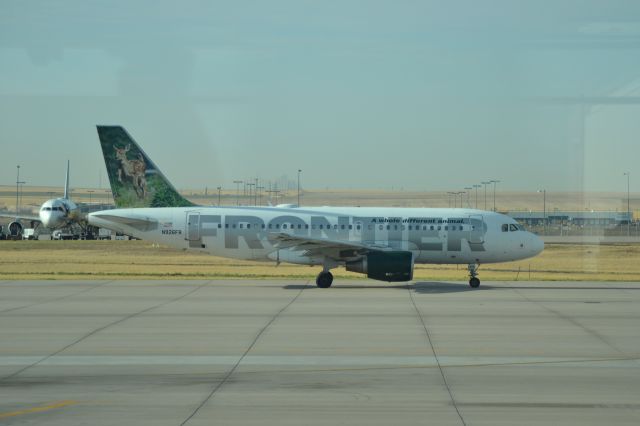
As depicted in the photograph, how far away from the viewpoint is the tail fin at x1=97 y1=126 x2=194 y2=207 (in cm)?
3700

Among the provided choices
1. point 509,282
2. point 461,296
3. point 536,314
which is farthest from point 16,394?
point 509,282

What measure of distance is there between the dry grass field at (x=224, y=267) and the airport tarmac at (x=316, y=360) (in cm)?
1174

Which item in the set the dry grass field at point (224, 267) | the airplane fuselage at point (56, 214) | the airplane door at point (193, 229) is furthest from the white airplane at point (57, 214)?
the airplane door at point (193, 229)

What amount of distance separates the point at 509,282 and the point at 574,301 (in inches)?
338

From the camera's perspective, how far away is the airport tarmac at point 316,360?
38.3ft

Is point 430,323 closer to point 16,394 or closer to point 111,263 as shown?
point 16,394

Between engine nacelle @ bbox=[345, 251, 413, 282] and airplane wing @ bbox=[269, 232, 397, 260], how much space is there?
0.46 meters

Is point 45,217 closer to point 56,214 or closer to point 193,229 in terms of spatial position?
point 56,214

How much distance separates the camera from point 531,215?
6152 inches

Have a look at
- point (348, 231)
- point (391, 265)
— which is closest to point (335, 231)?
point (348, 231)

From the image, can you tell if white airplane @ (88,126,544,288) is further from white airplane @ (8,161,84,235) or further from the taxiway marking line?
white airplane @ (8,161,84,235)

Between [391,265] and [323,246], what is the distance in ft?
9.30

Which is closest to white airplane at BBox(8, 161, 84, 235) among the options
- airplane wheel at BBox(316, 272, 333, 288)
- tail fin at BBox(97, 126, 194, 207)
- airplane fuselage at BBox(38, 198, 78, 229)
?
airplane fuselage at BBox(38, 198, 78, 229)

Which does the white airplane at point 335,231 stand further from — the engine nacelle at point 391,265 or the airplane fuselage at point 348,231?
the engine nacelle at point 391,265
